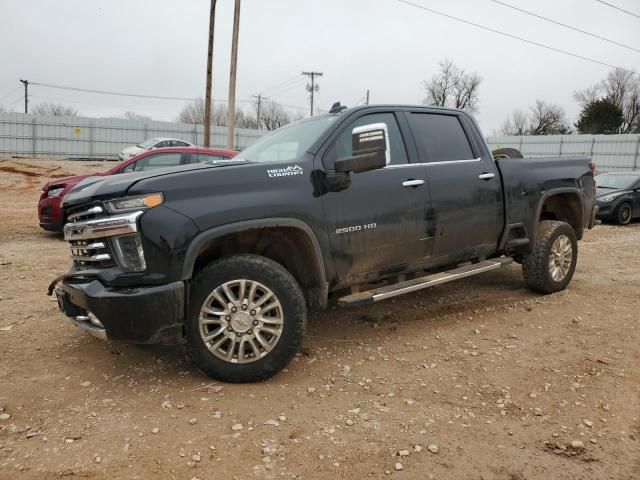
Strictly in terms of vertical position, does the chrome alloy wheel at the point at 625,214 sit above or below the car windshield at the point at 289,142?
below

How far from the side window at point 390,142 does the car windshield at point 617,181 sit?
11491 millimetres

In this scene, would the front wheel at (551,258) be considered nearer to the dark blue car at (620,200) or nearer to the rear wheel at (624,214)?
the dark blue car at (620,200)

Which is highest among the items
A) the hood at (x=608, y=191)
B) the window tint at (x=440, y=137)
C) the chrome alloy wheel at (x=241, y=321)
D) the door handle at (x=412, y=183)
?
the window tint at (x=440, y=137)

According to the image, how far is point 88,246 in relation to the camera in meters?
3.27

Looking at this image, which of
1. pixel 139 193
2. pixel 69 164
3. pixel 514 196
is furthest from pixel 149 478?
pixel 69 164

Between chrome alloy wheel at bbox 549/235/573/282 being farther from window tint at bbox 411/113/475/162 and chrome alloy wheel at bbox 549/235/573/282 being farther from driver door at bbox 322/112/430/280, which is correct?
driver door at bbox 322/112/430/280

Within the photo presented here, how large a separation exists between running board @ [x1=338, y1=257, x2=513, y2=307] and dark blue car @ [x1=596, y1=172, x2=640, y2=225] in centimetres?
941

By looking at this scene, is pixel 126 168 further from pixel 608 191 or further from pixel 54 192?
pixel 608 191

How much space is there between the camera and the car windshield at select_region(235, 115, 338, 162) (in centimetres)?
396

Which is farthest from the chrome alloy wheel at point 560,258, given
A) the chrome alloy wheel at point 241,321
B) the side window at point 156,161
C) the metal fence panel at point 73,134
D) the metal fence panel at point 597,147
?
the metal fence panel at point 597,147

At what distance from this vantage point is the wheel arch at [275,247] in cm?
321

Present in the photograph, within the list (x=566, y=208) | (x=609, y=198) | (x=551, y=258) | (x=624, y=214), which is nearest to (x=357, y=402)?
(x=551, y=258)

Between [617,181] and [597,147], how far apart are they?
2258 centimetres

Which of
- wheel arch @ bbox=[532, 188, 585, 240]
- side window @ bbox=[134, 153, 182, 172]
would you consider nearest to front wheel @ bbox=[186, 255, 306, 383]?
wheel arch @ bbox=[532, 188, 585, 240]
